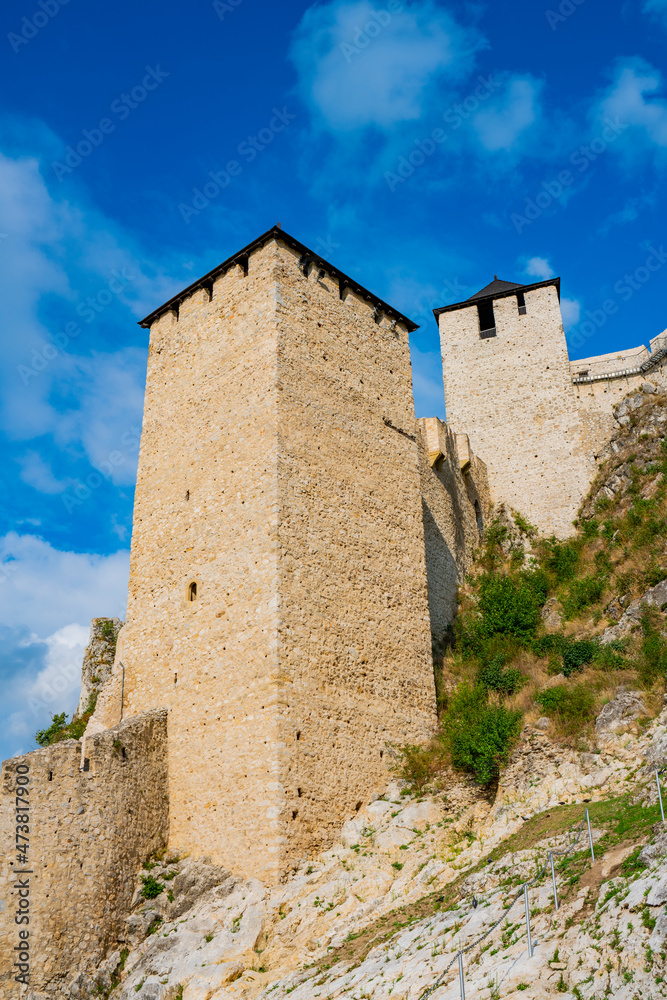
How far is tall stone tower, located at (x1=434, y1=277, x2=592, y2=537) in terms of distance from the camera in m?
26.0

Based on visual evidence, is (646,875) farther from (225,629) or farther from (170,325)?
(170,325)

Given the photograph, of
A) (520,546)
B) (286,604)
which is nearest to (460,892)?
(286,604)

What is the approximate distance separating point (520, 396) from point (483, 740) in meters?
16.2

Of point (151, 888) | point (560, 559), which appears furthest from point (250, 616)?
point (560, 559)

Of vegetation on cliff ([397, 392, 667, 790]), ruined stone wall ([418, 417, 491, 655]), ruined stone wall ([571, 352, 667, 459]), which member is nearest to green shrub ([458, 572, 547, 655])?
vegetation on cliff ([397, 392, 667, 790])

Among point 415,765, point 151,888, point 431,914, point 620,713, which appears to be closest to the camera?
point 431,914

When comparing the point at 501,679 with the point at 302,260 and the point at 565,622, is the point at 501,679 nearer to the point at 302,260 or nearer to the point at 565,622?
the point at 565,622

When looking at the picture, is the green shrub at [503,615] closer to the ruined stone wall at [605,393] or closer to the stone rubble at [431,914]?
the stone rubble at [431,914]

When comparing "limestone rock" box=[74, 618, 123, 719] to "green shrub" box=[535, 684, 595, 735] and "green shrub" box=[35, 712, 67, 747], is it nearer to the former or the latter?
"green shrub" box=[35, 712, 67, 747]

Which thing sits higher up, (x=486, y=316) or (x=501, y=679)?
(x=486, y=316)

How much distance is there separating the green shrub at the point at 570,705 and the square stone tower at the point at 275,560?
2.59m

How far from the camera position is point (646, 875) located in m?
7.59

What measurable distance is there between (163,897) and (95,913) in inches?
39.9

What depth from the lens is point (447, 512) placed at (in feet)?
75.5
